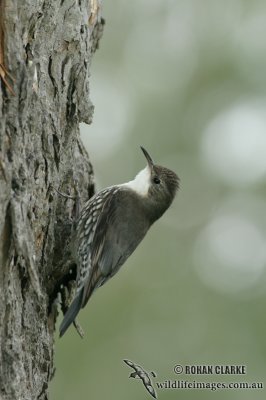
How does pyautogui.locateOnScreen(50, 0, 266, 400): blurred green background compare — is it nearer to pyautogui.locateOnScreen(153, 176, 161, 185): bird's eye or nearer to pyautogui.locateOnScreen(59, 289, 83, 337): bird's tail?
pyautogui.locateOnScreen(153, 176, 161, 185): bird's eye

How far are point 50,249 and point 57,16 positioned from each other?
1.52 meters

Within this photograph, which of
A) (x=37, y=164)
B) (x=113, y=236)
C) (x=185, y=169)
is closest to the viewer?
(x=37, y=164)

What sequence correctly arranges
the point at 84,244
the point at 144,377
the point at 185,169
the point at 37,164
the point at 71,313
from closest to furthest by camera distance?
1. the point at 37,164
2. the point at 71,313
3. the point at 84,244
4. the point at 144,377
5. the point at 185,169

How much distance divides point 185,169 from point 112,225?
5303 millimetres

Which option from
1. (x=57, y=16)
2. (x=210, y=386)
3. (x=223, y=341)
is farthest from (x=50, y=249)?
(x=223, y=341)

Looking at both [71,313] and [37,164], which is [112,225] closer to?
[71,313]

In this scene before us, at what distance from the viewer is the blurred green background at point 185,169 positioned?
10070 millimetres

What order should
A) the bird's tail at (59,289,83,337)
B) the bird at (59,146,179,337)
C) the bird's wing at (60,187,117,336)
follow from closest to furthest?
1. the bird's tail at (59,289,83,337)
2. the bird's wing at (60,187,117,336)
3. the bird at (59,146,179,337)

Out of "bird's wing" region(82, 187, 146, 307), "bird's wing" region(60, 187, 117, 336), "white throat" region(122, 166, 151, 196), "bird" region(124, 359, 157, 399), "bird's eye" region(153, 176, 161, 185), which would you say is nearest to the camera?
"bird's wing" region(60, 187, 117, 336)

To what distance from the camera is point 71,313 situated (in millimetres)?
5801

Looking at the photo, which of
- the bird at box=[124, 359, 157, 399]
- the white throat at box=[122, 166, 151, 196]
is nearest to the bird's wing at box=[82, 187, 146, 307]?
the white throat at box=[122, 166, 151, 196]

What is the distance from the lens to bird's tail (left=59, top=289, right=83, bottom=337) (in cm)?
572

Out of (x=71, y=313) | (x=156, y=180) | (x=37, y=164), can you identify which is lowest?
(x=71, y=313)

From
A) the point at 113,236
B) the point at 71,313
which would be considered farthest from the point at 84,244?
the point at 71,313
